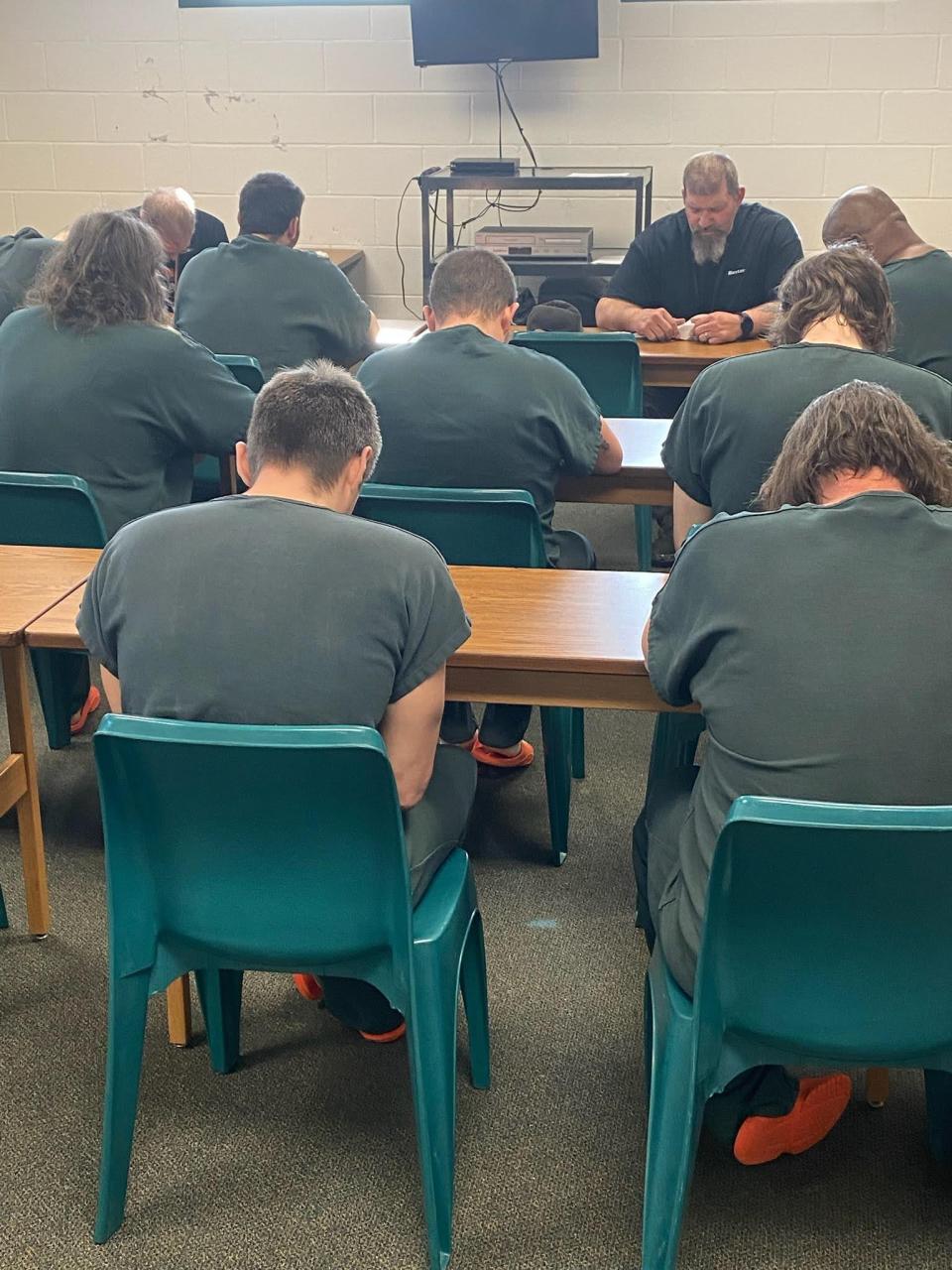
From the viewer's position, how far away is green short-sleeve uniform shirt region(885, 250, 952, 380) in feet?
11.6

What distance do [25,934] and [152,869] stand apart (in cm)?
99

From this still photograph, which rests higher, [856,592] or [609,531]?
[856,592]

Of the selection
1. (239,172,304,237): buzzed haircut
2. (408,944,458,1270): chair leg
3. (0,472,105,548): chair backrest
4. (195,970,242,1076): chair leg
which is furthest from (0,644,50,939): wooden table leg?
(239,172,304,237): buzzed haircut

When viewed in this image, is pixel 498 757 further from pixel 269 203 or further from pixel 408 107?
pixel 408 107

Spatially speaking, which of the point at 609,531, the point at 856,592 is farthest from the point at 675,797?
the point at 609,531

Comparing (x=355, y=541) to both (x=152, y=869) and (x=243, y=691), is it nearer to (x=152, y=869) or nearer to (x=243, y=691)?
(x=243, y=691)

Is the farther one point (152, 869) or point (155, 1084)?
point (155, 1084)

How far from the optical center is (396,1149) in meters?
1.96

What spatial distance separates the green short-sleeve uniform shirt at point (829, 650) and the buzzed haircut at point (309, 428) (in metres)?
0.50

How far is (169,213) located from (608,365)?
1739mm

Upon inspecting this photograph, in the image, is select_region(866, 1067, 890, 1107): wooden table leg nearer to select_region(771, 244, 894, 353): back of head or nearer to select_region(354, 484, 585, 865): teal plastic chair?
select_region(354, 484, 585, 865): teal plastic chair

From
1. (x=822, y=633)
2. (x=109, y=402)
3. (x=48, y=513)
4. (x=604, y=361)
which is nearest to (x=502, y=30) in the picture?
(x=604, y=361)

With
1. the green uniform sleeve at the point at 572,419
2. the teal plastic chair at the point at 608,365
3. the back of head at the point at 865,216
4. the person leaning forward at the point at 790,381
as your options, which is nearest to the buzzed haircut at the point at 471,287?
the green uniform sleeve at the point at 572,419

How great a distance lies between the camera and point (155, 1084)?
2100 mm
